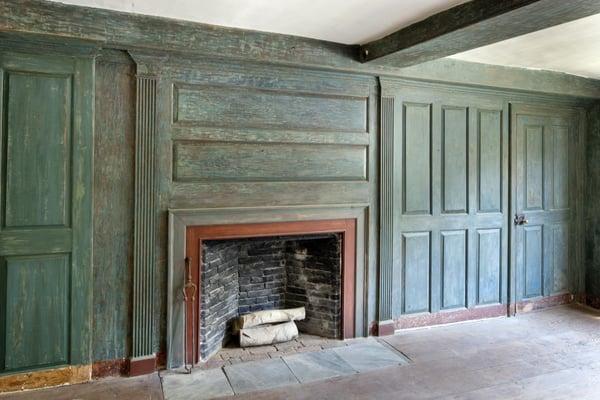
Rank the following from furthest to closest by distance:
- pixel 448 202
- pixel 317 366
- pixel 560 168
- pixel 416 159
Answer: pixel 560 168, pixel 448 202, pixel 416 159, pixel 317 366

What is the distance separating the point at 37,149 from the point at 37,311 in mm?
1102

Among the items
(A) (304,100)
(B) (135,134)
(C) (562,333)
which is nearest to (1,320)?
(B) (135,134)

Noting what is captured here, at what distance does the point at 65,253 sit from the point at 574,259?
5295 mm

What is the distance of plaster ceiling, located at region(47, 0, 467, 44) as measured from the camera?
2576 mm

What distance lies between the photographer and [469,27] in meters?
2.53

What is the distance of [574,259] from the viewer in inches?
187

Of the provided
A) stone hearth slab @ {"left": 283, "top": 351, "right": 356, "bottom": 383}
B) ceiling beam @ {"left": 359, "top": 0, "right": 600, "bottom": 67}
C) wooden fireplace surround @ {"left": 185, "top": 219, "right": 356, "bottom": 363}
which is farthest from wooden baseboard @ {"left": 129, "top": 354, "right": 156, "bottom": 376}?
ceiling beam @ {"left": 359, "top": 0, "right": 600, "bottom": 67}

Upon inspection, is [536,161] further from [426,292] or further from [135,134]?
[135,134]

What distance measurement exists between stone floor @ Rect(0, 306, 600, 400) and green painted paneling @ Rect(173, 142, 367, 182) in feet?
5.00

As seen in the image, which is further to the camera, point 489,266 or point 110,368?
point 489,266

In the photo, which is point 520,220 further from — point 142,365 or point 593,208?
point 142,365

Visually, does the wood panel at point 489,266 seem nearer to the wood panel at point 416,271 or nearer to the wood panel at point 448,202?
the wood panel at point 448,202

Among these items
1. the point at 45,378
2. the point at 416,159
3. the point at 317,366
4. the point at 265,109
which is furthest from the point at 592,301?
the point at 45,378

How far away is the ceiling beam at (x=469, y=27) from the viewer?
7.34 ft
